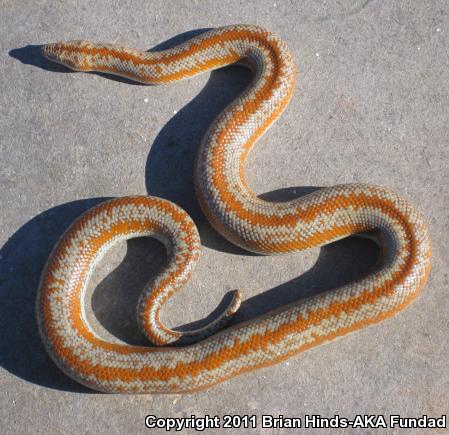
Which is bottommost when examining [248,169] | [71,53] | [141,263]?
[141,263]

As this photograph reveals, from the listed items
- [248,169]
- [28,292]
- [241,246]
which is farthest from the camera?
[248,169]

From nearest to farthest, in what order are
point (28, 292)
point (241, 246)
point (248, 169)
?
point (241, 246), point (28, 292), point (248, 169)

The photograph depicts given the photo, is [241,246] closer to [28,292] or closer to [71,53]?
[28,292]

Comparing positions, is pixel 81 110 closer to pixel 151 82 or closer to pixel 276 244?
pixel 151 82

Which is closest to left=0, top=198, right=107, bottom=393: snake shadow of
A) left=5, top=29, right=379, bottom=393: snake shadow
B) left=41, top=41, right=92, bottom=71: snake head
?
left=5, top=29, right=379, bottom=393: snake shadow

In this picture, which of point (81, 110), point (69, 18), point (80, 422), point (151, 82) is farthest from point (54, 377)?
point (69, 18)

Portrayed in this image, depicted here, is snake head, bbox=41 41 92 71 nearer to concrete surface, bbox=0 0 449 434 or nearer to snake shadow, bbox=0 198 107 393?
concrete surface, bbox=0 0 449 434

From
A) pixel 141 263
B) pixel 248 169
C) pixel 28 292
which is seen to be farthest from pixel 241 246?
pixel 28 292
